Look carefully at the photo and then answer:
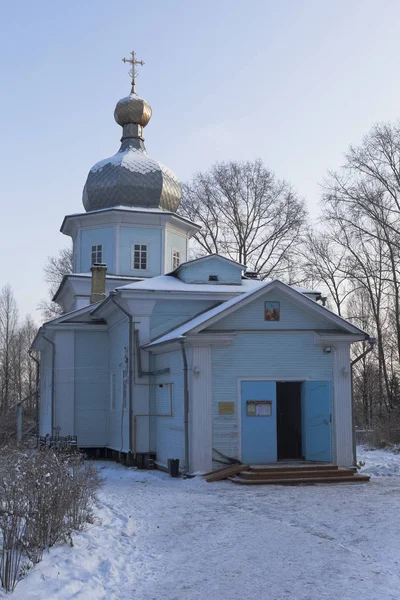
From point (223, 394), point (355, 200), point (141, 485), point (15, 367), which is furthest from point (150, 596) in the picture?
point (15, 367)

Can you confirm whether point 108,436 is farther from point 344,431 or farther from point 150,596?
point 150,596

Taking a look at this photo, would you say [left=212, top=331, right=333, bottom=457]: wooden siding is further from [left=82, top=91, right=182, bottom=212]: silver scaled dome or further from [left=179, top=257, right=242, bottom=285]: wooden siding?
[left=82, top=91, right=182, bottom=212]: silver scaled dome

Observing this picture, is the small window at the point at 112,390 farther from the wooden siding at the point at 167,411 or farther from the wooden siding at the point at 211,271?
the wooden siding at the point at 211,271

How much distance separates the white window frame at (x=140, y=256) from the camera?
2381 cm

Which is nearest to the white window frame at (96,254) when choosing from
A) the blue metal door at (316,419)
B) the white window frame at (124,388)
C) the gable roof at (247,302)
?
the white window frame at (124,388)

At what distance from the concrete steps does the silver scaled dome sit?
12.1 m

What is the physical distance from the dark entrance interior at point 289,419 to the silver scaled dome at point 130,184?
30.2ft

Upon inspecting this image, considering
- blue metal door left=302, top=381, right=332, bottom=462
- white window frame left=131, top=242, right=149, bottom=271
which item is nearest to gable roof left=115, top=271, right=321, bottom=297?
blue metal door left=302, top=381, right=332, bottom=462

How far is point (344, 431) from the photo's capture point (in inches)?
642

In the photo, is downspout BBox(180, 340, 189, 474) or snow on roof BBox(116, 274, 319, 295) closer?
downspout BBox(180, 340, 189, 474)

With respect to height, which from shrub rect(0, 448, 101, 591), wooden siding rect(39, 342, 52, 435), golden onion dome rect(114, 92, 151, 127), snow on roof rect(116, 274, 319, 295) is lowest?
shrub rect(0, 448, 101, 591)

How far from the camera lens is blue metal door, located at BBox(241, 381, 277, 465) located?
15.9 meters

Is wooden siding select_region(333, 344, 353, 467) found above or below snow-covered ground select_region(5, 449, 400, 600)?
above

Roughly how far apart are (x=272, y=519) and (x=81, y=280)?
14420 mm
